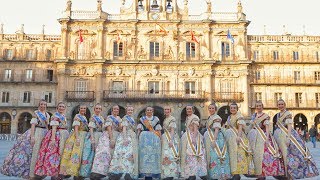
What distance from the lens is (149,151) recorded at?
827cm

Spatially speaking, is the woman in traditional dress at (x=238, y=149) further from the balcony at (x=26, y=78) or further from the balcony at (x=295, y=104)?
the balcony at (x=26, y=78)

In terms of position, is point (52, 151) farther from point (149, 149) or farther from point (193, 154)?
point (193, 154)

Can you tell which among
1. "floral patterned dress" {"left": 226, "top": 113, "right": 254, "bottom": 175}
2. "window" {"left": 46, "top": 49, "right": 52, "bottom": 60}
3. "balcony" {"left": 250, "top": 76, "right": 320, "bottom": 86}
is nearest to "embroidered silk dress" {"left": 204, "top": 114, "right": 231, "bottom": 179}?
"floral patterned dress" {"left": 226, "top": 113, "right": 254, "bottom": 175}

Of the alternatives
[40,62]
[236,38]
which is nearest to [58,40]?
[40,62]

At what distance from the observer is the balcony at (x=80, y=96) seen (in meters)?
31.1

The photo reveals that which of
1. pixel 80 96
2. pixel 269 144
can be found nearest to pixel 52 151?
pixel 269 144

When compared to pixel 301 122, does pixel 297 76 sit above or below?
above

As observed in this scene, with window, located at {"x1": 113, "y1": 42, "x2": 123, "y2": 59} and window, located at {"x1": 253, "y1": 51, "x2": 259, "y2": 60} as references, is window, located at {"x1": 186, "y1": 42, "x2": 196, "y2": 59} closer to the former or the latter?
window, located at {"x1": 113, "y1": 42, "x2": 123, "y2": 59}

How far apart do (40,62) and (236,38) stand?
18929mm

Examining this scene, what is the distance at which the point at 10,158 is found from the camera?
8.14 meters

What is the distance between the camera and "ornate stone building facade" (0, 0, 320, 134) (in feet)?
103

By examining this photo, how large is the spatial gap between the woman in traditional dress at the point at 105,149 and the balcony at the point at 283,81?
27.4m

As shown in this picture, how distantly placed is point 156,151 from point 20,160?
3.09m

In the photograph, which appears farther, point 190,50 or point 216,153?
point 190,50
